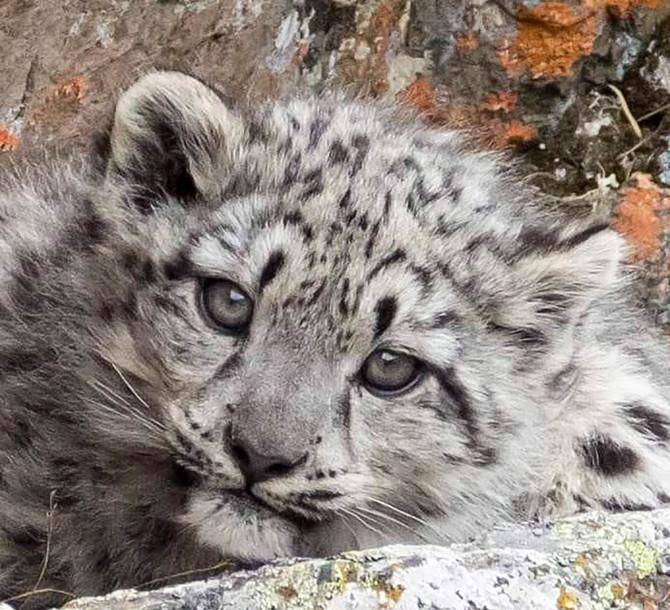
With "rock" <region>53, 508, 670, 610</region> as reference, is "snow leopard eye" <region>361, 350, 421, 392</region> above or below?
above

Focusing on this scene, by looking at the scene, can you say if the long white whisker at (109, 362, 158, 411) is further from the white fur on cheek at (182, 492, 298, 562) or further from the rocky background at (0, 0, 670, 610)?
the rocky background at (0, 0, 670, 610)

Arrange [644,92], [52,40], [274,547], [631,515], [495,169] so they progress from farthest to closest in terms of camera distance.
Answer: [644,92], [52,40], [495,169], [274,547], [631,515]

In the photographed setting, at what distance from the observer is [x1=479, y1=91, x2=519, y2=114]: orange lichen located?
596cm

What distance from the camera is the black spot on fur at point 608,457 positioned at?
4.21m

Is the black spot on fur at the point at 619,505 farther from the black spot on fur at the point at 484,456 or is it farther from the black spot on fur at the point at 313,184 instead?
the black spot on fur at the point at 313,184

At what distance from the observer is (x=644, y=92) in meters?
6.00

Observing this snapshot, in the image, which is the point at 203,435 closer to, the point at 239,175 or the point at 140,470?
the point at 140,470

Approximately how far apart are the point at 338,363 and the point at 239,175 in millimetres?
713

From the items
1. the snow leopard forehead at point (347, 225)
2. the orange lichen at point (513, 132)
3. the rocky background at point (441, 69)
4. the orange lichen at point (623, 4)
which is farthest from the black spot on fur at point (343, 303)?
the orange lichen at point (623, 4)

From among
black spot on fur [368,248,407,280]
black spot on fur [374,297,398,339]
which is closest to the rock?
black spot on fur [374,297,398,339]

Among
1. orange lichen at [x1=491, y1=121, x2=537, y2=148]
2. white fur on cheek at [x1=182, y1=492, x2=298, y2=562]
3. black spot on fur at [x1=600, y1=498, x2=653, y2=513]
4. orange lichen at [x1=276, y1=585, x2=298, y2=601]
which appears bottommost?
white fur on cheek at [x1=182, y1=492, x2=298, y2=562]

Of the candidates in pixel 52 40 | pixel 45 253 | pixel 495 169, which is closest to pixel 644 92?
pixel 495 169

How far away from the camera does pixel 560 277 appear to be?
398 centimetres

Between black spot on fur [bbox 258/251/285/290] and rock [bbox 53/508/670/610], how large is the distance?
0.91 m
